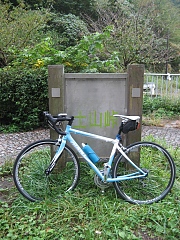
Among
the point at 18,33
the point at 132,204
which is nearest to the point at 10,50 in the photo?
the point at 18,33

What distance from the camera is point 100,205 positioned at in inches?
105

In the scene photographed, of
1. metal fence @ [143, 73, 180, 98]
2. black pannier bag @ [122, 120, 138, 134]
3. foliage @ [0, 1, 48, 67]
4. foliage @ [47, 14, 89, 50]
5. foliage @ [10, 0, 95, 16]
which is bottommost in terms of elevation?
black pannier bag @ [122, 120, 138, 134]

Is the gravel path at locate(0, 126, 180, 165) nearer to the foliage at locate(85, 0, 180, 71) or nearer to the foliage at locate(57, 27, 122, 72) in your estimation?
the foliage at locate(57, 27, 122, 72)

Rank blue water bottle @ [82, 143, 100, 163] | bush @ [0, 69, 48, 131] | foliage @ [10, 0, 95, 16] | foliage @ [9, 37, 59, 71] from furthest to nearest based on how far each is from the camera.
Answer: foliage @ [10, 0, 95, 16], foliage @ [9, 37, 59, 71], bush @ [0, 69, 48, 131], blue water bottle @ [82, 143, 100, 163]

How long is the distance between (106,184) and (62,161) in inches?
23.9

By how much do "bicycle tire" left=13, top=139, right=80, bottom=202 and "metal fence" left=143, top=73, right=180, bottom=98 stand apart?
5.51 metres

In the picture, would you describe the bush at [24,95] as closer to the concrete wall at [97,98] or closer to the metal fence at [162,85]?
the concrete wall at [97,98]

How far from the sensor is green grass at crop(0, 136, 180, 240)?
2320 mm

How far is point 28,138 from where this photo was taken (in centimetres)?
543

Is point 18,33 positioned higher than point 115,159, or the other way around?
point 18,33

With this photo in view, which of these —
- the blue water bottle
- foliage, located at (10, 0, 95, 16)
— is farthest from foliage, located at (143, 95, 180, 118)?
foliage, located at (10, 0, 95, 16)

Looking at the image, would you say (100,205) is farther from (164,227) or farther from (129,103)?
(129,103)

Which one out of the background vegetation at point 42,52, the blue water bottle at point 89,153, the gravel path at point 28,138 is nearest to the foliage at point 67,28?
the background vegetation at point 42,52

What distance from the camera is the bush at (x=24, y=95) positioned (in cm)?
585
